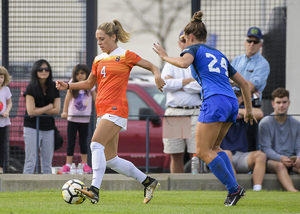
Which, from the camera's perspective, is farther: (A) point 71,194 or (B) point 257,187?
(B) point 257,187

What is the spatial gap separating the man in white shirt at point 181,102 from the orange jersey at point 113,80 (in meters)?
2.24

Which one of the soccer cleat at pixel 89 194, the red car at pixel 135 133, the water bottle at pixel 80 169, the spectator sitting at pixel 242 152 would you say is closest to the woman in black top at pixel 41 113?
the water bottle at pixel 80 169

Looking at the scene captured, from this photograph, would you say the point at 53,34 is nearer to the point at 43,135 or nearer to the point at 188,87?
the point at 43,135

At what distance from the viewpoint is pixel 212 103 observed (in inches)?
217

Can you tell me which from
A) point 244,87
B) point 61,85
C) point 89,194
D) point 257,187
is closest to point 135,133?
point 257,187

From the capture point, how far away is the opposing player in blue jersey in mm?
5516

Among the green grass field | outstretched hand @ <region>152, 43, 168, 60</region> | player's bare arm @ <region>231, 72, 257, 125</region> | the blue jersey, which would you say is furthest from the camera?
player's bare arm @ <region>231, 72, 257, 125</region>

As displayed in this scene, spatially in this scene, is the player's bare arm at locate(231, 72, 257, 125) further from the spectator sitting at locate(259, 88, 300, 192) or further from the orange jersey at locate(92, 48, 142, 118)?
the spectator sitting at locate(259, 88, 300, 192)

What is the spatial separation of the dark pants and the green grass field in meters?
1.28

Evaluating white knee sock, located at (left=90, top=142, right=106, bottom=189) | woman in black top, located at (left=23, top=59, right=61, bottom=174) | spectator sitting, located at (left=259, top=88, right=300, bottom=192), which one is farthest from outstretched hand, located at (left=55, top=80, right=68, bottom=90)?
spectator sitting, located at (left=259, top=88, right=300, bottom=192)

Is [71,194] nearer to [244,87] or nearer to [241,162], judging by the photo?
[244,87]

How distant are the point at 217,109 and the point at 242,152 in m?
2.86

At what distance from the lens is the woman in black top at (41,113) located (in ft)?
27.0

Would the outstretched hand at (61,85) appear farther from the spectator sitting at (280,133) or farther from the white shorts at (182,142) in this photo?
the spectator sitting at (280,133)
